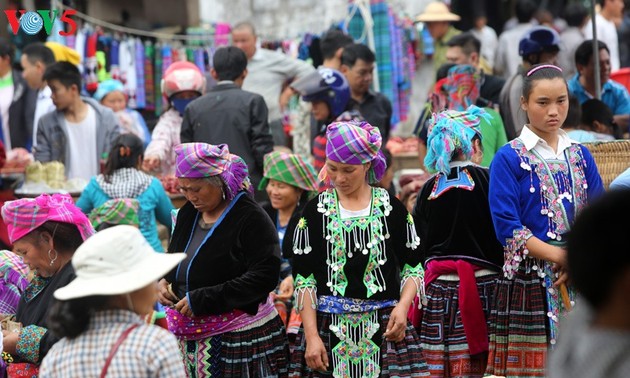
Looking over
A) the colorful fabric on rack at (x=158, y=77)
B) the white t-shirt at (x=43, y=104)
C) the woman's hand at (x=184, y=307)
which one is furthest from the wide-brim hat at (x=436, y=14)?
the woman's hand at (x=184, y=307)

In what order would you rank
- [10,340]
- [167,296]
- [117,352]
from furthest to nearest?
[167,296]
[10,340]
[117,352]

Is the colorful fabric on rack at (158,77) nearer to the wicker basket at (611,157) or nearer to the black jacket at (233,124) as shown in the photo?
the black jacket at (233,124)

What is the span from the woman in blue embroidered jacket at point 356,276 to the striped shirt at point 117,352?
4.78 feet

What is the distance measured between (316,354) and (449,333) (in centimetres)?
95

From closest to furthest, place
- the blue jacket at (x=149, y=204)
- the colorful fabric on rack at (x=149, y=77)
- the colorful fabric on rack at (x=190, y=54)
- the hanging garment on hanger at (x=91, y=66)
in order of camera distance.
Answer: the blue jacket at (x=149, y=204), the hanging garment on hanger at (x=91, y=66), the colorful fabric on rack at (x=149, y=77), the colorful fabric on rack at (x=190, y=54)

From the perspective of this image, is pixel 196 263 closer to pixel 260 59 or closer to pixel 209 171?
pixel 209 171

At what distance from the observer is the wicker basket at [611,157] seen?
655 centimetres

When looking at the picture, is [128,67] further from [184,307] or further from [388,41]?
[184,307]

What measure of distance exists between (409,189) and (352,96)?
134cm

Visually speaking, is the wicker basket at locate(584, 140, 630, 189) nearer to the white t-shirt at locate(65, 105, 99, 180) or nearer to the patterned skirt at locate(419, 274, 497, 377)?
the patterned skirt at locate(419, 274, 497, 377)

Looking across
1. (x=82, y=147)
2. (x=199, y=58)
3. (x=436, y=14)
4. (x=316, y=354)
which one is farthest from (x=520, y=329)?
(x=199, y=58)

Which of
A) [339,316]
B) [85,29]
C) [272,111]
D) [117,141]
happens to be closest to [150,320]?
[117,141]

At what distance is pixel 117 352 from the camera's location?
390 centimetres

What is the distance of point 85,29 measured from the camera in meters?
13.1
